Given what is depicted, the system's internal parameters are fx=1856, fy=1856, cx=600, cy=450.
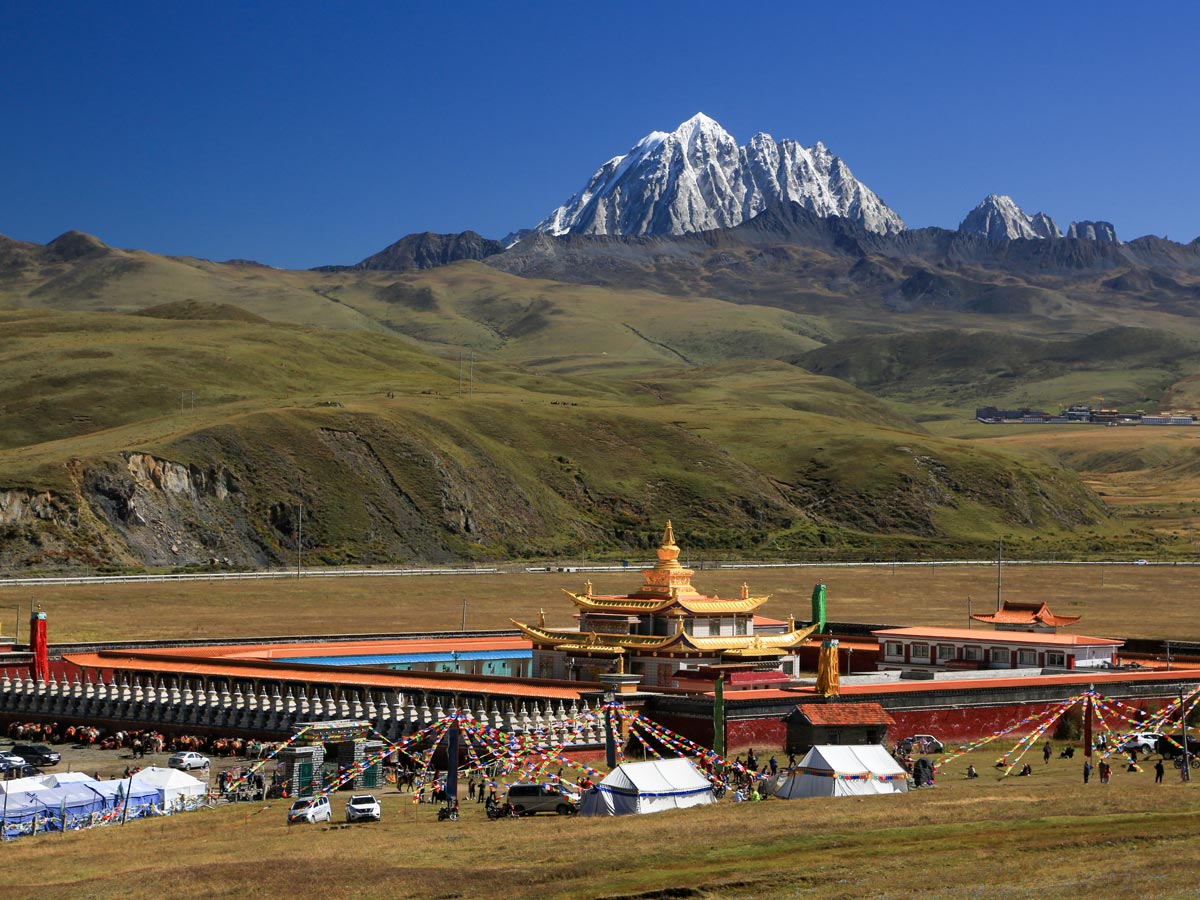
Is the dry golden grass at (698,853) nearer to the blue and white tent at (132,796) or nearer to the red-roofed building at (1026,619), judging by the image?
the blue and white tent at (132,796)

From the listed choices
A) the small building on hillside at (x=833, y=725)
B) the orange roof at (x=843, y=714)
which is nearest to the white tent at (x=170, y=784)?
the small building on hillside at (x=833, y=725)

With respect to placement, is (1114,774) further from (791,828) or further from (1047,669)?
(1047,669)

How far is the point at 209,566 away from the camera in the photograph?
531ft

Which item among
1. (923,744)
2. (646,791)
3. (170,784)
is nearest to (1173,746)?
(923,744)

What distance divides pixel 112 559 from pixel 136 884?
12437 cm

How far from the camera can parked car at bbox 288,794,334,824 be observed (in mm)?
50188

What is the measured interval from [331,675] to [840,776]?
27.2m

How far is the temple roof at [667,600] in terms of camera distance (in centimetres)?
7488

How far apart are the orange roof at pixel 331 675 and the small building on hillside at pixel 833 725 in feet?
25.7

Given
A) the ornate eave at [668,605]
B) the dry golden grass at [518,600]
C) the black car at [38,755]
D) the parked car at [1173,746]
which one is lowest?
the black car at [38,755]

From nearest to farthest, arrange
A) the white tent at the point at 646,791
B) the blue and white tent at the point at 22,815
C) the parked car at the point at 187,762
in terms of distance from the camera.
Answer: the white tent at the point at 646,791
the blue and white tent at the point at 22,815
the parked car at the point at 187,762

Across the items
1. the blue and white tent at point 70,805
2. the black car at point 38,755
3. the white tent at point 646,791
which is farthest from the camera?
the black car at point 38,755

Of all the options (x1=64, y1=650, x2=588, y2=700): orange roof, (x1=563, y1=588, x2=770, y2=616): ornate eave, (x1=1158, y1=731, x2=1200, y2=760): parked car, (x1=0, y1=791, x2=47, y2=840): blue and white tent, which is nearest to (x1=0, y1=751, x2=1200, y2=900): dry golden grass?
(x1=0, y1=791, x2=47, y2=840): blue and white tent

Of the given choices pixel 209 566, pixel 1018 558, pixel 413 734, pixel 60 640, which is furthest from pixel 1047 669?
pixel 1018 558
